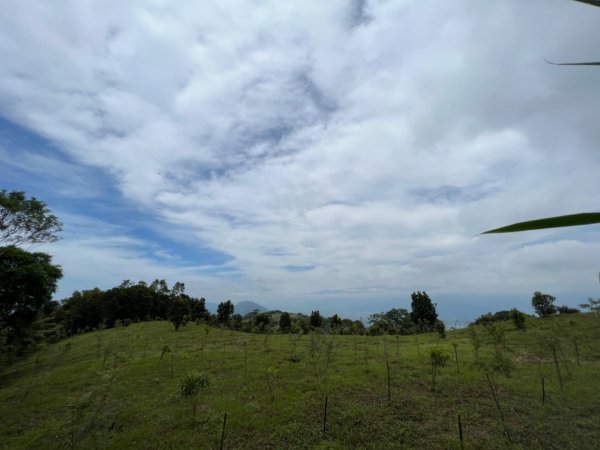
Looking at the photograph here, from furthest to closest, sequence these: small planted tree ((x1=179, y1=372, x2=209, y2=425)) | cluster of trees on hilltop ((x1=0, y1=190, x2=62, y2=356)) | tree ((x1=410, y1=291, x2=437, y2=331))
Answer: tree ((x1=410, y1=291, x2=437, y2=331)), cluster of trees on hilltop ((x1=0, y1=190, x2=62, y2=356)), small planted tree ((x1=179, y1=372, x2=209, y2=425))

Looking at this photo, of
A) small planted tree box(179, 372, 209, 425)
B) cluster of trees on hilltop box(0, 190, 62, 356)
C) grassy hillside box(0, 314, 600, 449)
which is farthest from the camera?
cluster of trees on hilltop box(0, 190, 62, 356)

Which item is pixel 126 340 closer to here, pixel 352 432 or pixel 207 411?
pixel 207 411

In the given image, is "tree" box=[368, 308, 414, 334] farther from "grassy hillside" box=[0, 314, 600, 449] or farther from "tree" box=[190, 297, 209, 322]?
"tree" box=[190, 297, 209, 322]

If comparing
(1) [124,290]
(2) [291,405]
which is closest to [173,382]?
(2) [291,405]

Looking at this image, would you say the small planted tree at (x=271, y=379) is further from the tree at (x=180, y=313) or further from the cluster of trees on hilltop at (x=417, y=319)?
the tree at (x=180, y=313)

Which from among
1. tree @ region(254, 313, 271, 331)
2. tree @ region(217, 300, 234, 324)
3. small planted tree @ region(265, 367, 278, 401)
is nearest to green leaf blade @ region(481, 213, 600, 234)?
small planted tree @ region(265, 367, 278, 401)

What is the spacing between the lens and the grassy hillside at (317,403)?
9.21m

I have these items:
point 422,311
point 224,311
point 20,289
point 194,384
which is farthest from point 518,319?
point 20,289

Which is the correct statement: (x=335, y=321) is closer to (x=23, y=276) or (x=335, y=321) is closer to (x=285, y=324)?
(x=285, y=324)

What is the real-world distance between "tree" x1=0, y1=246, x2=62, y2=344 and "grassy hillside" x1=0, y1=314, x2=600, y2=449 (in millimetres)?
8655

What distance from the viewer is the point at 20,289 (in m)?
24.6

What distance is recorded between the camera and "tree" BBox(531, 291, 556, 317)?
25.4m

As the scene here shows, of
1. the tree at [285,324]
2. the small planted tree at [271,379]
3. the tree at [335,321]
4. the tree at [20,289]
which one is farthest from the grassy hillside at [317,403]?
the tree at [285,324]

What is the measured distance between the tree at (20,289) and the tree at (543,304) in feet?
123
